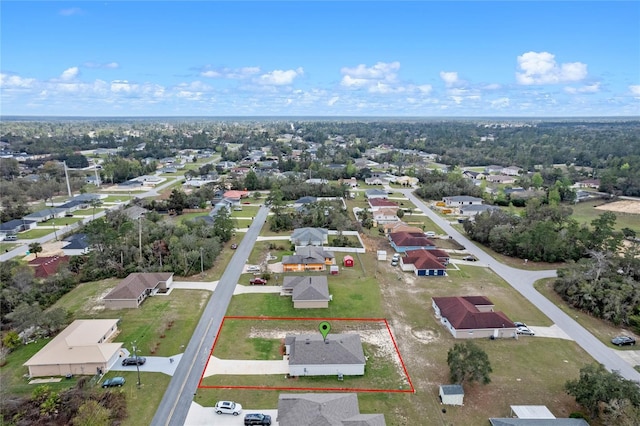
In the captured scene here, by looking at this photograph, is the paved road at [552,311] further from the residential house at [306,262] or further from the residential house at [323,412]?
the residential house at [306,262]

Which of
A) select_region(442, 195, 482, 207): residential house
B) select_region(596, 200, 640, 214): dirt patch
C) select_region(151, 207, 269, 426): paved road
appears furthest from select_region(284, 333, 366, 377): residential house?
select_region(596, 200, 640, 214): dirt patch

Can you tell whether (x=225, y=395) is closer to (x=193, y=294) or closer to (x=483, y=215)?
(x=193, y=294)

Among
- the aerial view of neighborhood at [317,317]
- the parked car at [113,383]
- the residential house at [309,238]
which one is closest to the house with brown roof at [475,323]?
the aerial view of neighborhood at [317,317]

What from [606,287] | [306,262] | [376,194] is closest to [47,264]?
[306,262]

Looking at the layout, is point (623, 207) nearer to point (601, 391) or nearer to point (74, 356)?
point (601, 391)

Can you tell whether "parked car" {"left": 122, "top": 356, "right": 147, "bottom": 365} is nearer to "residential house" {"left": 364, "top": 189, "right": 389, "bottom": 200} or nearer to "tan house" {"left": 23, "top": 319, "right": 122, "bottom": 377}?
"tan house" {"left": 23, "top": 319, "right": 122, "bottom": 377}
